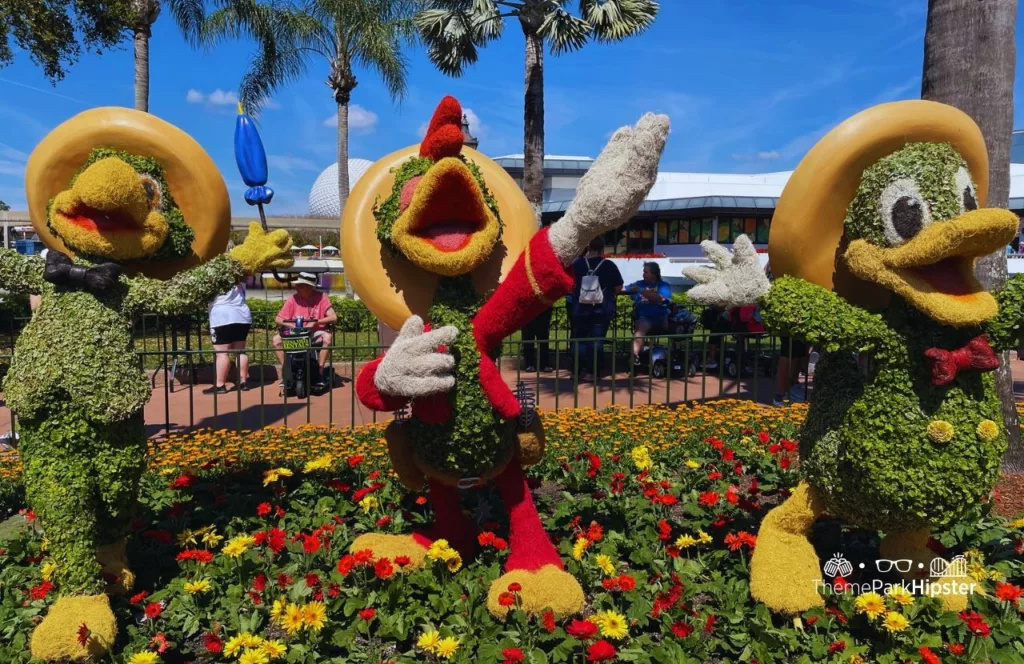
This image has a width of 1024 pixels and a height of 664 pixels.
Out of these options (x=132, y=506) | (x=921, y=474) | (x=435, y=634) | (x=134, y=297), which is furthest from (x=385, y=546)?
(x=921, y=474)

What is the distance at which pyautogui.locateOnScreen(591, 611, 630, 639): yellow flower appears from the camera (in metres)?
2.28

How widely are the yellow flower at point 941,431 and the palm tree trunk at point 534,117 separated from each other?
7745 millimetres

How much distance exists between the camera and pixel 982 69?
4.02 meters

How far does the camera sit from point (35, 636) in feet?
7.68

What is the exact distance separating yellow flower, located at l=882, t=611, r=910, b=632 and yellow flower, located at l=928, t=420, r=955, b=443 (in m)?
0.61

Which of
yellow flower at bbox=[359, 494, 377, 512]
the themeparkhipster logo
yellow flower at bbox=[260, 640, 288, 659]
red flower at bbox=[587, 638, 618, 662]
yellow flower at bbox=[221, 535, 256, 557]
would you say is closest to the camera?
red flower at bbox=[587, 638, 618, 662]

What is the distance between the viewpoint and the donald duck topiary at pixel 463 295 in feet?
7.39

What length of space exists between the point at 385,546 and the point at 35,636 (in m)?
1.25

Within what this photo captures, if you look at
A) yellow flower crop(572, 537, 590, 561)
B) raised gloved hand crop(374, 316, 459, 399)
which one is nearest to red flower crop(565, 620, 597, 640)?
yellow flower crop(572, 537, 590, 561)

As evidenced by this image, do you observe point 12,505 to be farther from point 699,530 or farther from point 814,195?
point 814,195

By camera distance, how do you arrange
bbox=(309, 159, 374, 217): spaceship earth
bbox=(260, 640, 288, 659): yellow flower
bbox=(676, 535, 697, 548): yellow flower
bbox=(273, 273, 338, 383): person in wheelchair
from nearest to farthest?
bbox=(260, 640, 288, 659): yellow flower < bbox=(676, 535, 697, 548): yellow flower < bbox=(273, 273, 338, 383): person in wheelchair < bbox=(309, 159, 374, 217): spaceship earth

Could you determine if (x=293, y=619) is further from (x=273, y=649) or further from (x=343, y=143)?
(x=343, y=143)

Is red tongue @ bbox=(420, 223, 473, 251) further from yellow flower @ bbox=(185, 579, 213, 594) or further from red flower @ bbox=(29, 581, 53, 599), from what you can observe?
red flower @ bbox=(29, 581, 53, 599)

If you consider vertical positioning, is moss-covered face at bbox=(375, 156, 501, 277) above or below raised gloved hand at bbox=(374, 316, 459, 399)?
above
